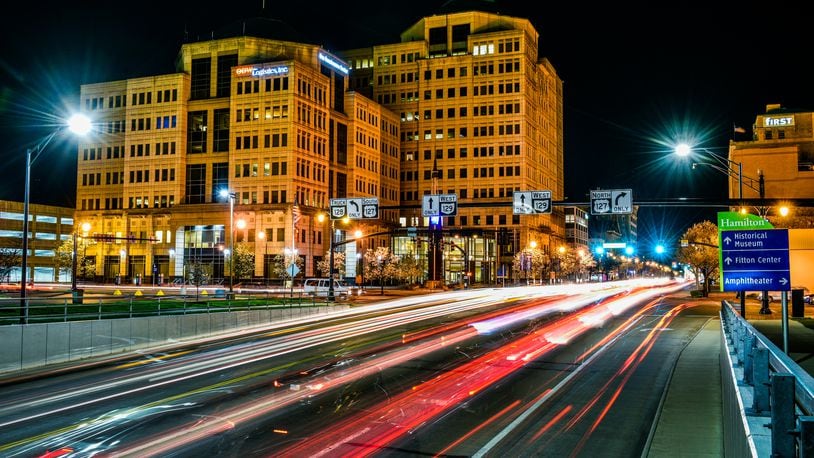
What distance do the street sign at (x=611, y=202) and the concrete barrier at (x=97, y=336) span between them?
19.1m

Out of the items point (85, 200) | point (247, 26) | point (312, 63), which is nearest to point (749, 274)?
point (312, 63)

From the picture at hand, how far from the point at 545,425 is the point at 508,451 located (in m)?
2.15

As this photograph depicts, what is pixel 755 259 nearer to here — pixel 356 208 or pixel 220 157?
pixel 356 208

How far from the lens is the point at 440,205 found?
3950 cm

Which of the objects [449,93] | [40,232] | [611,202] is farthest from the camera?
[449,93]

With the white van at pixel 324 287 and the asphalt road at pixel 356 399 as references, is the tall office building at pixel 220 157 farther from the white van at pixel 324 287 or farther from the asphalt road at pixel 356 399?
the asphalt road at pixel 356 399

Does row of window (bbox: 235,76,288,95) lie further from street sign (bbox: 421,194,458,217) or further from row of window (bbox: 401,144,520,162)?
street sign (bbox: 421,194,458,217)

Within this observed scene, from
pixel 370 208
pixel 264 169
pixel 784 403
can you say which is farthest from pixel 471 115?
pixel 784 403

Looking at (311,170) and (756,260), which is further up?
(311,170)

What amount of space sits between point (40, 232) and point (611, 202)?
97686mm

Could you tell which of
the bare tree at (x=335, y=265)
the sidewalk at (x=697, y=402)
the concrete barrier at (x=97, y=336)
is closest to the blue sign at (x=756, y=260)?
the sidewalk at (x=697, y=402)

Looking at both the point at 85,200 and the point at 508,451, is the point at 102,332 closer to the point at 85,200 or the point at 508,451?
the point at 508,451

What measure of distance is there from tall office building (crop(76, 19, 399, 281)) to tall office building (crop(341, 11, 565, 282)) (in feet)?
69.4

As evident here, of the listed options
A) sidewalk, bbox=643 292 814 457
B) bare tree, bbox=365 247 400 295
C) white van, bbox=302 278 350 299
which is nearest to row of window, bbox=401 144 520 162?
bare tree, bbox=365 247 400 295
